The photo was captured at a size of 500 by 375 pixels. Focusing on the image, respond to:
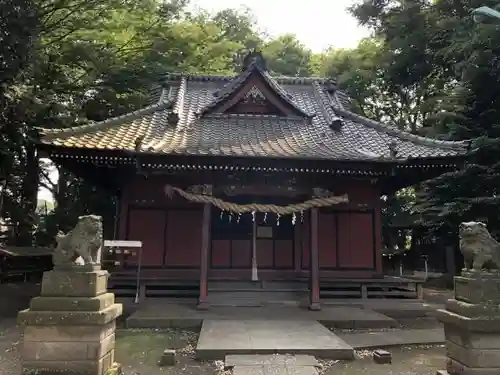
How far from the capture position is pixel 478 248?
514 cm

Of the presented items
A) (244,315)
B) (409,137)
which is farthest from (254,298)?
(409,137)

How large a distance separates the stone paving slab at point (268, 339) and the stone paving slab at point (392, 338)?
482mm

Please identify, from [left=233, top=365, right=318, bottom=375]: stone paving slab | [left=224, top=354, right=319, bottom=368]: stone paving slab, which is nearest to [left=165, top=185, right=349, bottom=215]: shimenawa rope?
[left=224, top=354, right=319, bottom=368]: stone paving slab

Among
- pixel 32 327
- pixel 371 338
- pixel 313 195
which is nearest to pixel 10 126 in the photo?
pixel 313 195

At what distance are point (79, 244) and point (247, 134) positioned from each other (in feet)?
25.0

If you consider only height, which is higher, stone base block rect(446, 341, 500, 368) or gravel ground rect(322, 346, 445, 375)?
stone base block rect(446, 341, 500, 368)

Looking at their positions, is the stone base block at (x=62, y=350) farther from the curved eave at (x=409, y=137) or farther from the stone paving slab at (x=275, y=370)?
the curved eave at (x=409, y=137)

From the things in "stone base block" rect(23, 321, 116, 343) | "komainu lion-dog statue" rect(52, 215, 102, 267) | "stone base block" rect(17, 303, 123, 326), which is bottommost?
"stone base block" rect(23, 321, 116, 343)

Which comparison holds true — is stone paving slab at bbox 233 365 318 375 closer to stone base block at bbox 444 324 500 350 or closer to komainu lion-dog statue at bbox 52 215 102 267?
stone base block at bbox 444 324 500 350

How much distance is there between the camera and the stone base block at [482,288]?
494 centimetres

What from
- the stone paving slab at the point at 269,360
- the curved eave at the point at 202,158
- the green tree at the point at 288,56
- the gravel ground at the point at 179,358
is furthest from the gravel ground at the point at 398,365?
the green tree at the point at 288,56

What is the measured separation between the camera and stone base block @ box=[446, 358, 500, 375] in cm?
477

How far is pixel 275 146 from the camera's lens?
11109 mm

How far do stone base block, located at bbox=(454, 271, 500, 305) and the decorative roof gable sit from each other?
908 centimetres
